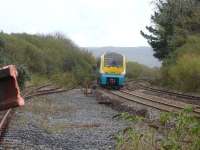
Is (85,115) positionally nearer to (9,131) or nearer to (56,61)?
(9,131)

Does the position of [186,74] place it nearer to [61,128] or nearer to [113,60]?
[113,60]

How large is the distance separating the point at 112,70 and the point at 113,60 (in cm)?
66

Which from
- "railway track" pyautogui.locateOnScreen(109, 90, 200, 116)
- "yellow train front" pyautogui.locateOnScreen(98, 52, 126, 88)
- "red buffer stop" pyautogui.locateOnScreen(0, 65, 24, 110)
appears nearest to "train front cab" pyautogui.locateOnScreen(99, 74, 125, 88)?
"yellow train front" pyautogui.locateOnScreen(98, 52, 126, 88)

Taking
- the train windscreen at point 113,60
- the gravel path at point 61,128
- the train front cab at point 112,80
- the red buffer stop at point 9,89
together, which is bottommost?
the train front cab at point 112,80

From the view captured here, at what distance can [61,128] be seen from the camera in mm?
14508

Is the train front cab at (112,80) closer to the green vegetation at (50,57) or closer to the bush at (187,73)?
the bush at (187,73)

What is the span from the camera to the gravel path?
11.6m

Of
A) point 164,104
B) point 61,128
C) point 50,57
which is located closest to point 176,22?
point 50,57

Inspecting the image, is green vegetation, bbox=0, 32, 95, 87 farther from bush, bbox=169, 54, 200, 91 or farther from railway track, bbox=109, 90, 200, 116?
railway track, bbox=109, 90, 200, 116

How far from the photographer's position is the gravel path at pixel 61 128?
11.6 metres

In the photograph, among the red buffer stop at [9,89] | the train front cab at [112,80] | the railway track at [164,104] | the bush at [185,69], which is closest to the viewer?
the red buffer stop at [9,89]

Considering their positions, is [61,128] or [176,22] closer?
[61,128]

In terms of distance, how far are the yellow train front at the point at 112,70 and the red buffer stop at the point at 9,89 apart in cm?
3079

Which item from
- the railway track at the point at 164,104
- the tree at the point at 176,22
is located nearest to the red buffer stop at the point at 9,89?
the railway track at the point at 164,104
